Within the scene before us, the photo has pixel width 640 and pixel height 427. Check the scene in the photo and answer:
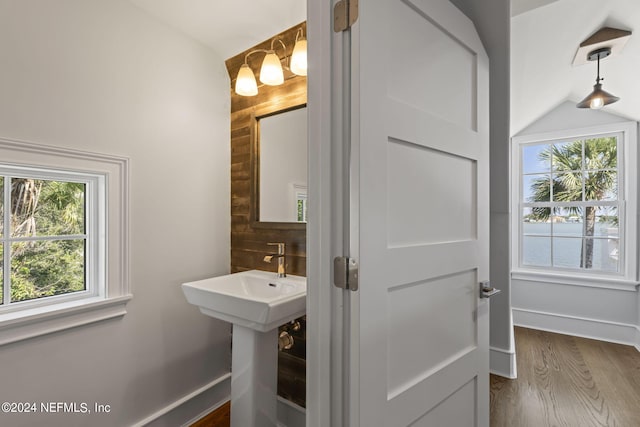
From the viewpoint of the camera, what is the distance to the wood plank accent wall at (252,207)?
1.82 m

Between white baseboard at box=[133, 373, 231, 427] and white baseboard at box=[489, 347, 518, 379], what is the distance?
190cm

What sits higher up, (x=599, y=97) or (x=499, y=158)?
(x=599, y=97)

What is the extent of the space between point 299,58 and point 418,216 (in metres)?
1.19

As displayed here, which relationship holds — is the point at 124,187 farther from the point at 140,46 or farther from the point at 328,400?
the point at 328,400

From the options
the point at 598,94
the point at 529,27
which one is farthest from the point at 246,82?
the point at 598,94

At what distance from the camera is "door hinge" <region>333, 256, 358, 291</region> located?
833mm

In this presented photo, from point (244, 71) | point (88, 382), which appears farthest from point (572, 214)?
point (88, 382)

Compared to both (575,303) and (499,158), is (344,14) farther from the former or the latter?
(575,303)

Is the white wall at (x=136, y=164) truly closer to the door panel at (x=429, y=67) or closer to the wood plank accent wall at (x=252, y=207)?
the wood plank accent wall at (x=252, y=207)

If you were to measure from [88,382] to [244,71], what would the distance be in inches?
72.1

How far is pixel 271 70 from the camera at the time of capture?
5.89ft

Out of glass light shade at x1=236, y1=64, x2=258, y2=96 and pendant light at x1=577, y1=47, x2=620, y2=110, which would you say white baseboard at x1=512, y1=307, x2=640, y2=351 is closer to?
pendant light at x1=577, y1=47, x2=620, y2=110

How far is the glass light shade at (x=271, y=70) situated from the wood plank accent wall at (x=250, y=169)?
97 millimetres

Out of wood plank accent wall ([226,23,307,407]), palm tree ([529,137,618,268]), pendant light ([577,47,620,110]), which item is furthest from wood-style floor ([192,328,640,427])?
pendant light ([577,47,620,110])
